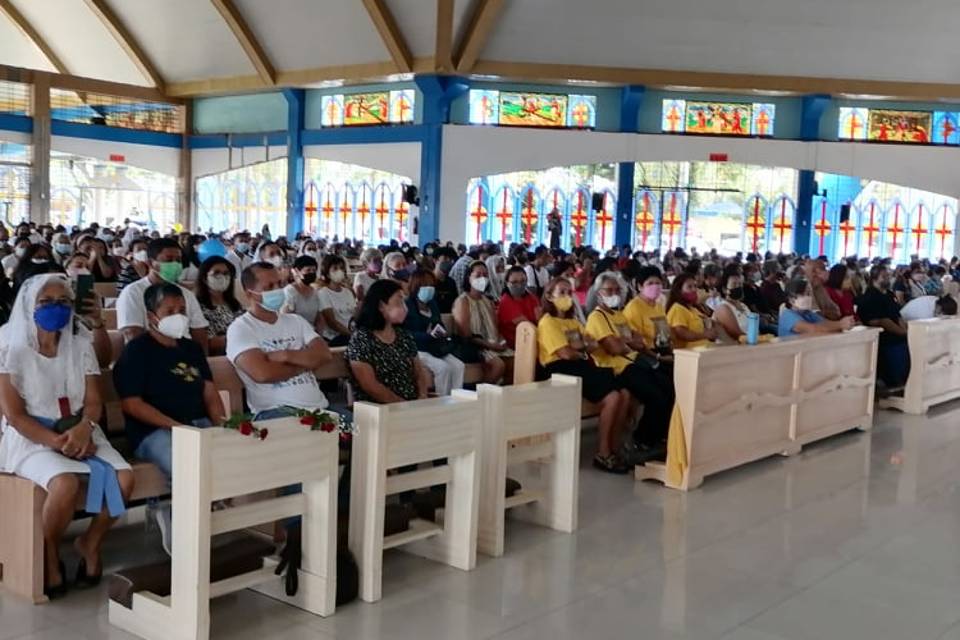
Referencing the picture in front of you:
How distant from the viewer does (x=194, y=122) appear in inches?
1005

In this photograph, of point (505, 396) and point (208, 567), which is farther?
point (505, 396)

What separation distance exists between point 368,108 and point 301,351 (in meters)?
17.0

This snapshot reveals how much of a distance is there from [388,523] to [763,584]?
5.46 feet

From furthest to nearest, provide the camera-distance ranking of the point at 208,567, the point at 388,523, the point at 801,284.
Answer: the point at 801,284 < the point at 388,523 < the point at 208,567

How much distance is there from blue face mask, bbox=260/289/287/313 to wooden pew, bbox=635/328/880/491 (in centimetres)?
241

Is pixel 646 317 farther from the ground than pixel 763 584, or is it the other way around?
pixel 646 317

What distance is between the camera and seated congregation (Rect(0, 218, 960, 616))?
14.0 ft

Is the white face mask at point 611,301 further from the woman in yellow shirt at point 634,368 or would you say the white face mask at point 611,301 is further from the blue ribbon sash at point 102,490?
the blue ribbon sash at point 102,490

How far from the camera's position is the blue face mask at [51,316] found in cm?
425

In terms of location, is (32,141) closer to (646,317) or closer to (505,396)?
(646,317)

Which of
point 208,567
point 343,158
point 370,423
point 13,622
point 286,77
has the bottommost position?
point 13,622

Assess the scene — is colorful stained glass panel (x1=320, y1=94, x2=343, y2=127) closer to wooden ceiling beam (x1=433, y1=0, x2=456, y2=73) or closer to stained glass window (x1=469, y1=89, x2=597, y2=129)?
stained glass window (x1=469, y1=89, x2=597, y2=129)

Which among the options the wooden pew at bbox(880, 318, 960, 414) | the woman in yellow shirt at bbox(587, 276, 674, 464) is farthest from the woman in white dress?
the wooden pew at bbox(880, 318, 960, 414)

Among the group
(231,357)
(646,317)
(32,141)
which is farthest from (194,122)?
(231,357)
